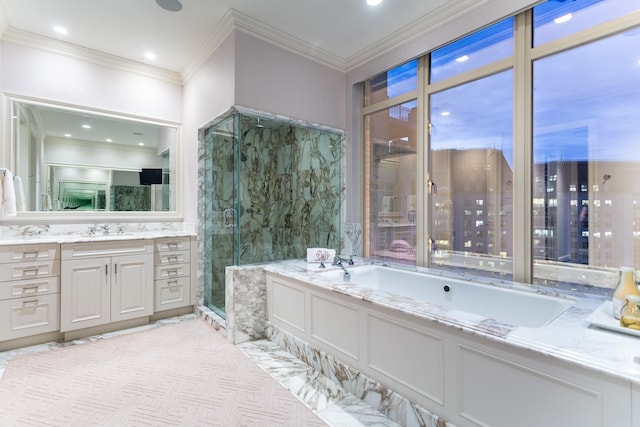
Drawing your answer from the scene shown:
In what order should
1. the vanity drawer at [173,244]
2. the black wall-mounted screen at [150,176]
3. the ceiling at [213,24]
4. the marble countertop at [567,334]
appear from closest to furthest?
1. the marble countertop at [567,334]
2. the ceiling at [213,24]
3. the vanity drawer at [173,244]
4. the black wall-mounted screen at [150,176]

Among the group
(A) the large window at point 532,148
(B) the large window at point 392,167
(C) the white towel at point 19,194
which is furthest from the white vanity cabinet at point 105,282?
(A) the large window at point 532,148

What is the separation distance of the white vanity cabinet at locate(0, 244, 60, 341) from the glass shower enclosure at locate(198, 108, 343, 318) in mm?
1301

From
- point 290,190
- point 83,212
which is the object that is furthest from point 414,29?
point 83,212

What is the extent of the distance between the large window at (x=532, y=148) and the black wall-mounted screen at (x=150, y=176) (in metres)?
2.85

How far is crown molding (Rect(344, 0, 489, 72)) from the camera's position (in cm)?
248

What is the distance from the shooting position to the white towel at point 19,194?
2941mm

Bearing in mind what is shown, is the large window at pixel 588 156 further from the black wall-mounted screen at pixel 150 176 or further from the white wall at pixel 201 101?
the black wall-mounted screen at pixel 150 176

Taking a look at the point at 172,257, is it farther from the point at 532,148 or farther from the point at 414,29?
the point at 532,148

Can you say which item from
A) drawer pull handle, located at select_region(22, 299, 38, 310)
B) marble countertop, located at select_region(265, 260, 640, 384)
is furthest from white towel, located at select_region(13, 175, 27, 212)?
marble countertop, located at select_region(265, 260, 640, 384)

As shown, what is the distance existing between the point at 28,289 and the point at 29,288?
0.04 ft

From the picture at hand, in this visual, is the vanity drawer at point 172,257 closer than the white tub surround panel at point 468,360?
No

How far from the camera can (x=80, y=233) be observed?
3266 millimetres

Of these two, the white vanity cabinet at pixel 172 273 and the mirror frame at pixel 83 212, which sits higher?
the mirror frame at pixel 83 212

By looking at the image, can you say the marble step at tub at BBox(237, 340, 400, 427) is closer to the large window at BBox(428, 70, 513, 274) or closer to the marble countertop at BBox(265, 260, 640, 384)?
the marble countertop at BBox(265, 260, 640, 384)
